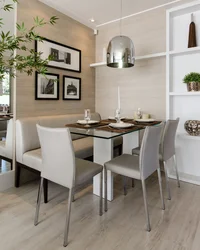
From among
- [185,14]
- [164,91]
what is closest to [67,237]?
[164,91]

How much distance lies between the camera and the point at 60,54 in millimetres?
3135

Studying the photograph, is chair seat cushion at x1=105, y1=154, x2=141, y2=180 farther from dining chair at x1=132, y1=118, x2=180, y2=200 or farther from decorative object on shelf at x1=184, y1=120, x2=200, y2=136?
decorative object on shelf at x1=184, y1=120, x2=200, y2=136

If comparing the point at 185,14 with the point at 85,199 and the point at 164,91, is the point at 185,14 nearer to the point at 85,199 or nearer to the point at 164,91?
the point at 164,91

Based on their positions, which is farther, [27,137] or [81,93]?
[81,93]

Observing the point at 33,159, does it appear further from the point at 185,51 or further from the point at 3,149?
the point at 185,51

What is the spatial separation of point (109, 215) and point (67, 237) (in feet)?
1.77

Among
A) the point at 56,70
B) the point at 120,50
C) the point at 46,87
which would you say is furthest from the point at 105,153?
the point at 56,70

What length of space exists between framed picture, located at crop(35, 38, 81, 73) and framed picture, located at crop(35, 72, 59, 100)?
0.72ft

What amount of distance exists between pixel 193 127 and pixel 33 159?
212 centimetres

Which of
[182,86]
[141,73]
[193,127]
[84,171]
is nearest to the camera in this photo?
[84,171]

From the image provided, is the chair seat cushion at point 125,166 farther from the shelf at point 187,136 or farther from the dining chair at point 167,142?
the shelf at point 187,136

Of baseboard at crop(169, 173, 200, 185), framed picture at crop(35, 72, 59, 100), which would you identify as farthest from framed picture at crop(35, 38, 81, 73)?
baseboard at crop(169, 173, 200, 185)

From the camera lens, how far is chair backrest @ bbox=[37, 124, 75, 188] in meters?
1.56

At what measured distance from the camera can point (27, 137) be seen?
2484mm
